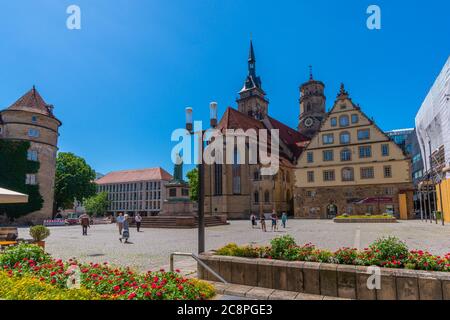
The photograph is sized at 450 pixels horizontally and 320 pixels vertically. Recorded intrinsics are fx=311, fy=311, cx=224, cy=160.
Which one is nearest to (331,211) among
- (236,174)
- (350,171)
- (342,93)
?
(350,171)

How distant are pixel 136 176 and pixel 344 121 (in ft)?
266

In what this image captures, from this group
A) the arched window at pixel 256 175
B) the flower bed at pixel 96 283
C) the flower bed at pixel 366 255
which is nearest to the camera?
the flower bed at pixel 96 283

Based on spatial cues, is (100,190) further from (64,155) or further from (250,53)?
(250,53)

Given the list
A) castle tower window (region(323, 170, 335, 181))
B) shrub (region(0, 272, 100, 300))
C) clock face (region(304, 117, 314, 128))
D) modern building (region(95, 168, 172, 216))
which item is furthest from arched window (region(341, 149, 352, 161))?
modern building (region(95, 168, 172, 216))

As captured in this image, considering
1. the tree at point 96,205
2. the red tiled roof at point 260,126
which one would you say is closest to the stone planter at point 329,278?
the red tiled roof at point 260,126

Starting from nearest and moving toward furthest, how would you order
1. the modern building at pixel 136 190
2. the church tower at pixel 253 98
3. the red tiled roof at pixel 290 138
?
the red tiled roof at pixel 290 138
the church tower at pixel 253 98
the modern building at pixel 136 190

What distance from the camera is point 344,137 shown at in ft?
141

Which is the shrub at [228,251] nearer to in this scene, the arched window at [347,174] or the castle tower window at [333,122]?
the arched window at [347,174]

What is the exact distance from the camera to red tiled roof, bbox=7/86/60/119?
42062mm

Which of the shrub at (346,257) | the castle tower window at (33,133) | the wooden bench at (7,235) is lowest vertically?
the wooden bench at (7,235)

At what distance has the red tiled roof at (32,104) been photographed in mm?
42062

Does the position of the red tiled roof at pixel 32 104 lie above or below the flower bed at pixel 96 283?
above

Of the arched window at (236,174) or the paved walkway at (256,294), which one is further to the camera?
the arched window at (236,174)

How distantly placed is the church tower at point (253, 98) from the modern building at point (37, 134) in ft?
150
